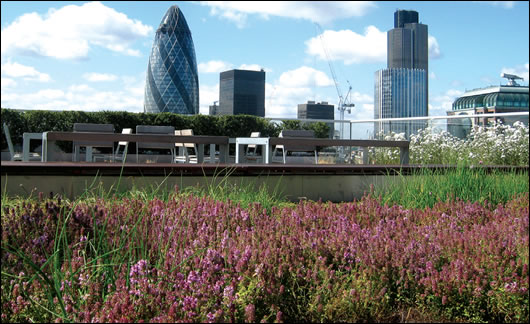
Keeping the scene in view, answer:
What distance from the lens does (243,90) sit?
34.2 metres

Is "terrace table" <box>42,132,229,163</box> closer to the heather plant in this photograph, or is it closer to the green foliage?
the heather plant

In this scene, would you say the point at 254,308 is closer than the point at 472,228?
Yes

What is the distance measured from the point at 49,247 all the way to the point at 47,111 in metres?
9.82

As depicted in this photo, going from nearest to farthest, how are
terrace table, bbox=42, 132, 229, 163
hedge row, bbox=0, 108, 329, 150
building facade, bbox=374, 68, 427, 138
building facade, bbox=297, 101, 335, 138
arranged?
terrace table, bbox=42, 132, 229, 163, hedge row, bbox=0, 108, 329, 150, building facade, bbox=374, 68, 427, 138, building facade, bbox=297, 101, 335, 138

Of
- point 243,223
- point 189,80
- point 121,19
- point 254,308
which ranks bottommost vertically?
point 254,308

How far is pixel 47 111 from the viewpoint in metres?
10.9

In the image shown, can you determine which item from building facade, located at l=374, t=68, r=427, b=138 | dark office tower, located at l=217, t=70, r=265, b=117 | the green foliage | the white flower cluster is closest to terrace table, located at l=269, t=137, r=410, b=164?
the white flower cluster

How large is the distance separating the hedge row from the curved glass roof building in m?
60.2

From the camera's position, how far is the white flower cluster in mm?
7520

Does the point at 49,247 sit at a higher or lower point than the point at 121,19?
lower

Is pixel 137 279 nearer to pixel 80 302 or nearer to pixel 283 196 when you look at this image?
pixel 80 302

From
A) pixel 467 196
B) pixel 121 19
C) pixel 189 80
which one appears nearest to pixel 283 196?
pixel 467 196

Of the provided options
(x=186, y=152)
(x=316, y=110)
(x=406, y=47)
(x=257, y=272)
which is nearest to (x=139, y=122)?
(x=186, y=152)

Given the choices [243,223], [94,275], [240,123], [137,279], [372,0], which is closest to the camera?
[137,279]
